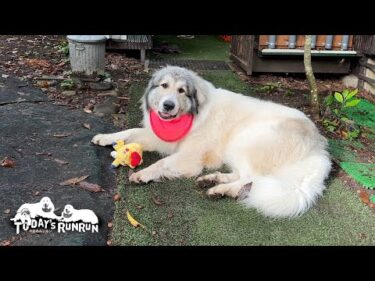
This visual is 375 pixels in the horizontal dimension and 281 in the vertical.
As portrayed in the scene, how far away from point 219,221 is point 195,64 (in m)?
4.96

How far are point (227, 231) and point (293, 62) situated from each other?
474 cm

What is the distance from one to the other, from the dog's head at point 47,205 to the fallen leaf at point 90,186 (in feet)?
1.22

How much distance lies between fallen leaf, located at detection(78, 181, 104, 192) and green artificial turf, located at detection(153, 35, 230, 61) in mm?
5064

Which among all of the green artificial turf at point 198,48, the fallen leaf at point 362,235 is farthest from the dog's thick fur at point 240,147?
the green artificial turf at point 198,48

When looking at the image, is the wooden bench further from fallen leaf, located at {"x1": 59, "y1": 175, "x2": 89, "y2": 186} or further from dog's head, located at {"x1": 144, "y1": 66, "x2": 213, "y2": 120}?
fallen leaf, located at {"x1": 59, "y1": 175, "x2": 89, "y2": 186}

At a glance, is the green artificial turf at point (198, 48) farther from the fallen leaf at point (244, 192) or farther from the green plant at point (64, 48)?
the fallen leaf at point (244, 192)

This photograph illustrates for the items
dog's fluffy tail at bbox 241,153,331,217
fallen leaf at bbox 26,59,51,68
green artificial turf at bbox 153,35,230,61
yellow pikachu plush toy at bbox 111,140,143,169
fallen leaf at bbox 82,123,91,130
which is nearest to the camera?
dog's fluffy tail at bbox 241,153,331,217

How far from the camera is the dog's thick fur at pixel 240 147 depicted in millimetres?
3271

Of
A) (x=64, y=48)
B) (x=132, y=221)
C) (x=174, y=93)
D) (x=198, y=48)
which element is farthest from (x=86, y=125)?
(x=198, y=48)

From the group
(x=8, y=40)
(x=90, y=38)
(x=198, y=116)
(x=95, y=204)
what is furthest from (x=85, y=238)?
(x=8, y=40)

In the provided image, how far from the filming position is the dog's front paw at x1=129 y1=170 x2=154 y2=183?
3.47m

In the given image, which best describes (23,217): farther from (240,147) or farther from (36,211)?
(240,147)
